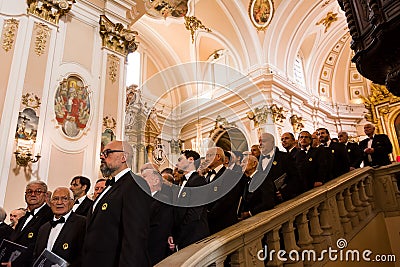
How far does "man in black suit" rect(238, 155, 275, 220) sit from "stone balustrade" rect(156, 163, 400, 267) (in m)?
0.30

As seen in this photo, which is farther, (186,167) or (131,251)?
(186,167)

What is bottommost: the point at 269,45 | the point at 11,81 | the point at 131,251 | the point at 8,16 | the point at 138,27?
the point at 131,251

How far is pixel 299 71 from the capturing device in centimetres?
1488

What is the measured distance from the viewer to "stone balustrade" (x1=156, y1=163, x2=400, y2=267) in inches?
78.0

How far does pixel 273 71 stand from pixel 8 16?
8.95 metres

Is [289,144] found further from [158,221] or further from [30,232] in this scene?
[30,232]

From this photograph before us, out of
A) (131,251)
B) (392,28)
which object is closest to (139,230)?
(131,251)

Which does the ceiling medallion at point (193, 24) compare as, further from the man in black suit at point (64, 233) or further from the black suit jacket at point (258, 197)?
the man in black suit at point (64, 233)

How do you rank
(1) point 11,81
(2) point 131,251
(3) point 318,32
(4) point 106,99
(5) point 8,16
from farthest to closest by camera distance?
1. (3) point 318,32
2. (4) point 106,99
3. (5) point 8,16
4. (1) point 11,81
5. (2) point 131,251

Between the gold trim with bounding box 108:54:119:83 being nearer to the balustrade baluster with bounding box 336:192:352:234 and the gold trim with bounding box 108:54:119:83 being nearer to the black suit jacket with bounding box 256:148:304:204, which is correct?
the black suit jacket with bounding box 256:148:304:204

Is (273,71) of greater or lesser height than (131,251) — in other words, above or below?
above

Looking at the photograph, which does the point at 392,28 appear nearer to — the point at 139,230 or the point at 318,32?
the point at 139,230

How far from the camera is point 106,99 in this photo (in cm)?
690

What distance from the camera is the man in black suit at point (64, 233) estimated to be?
7.64 ft
